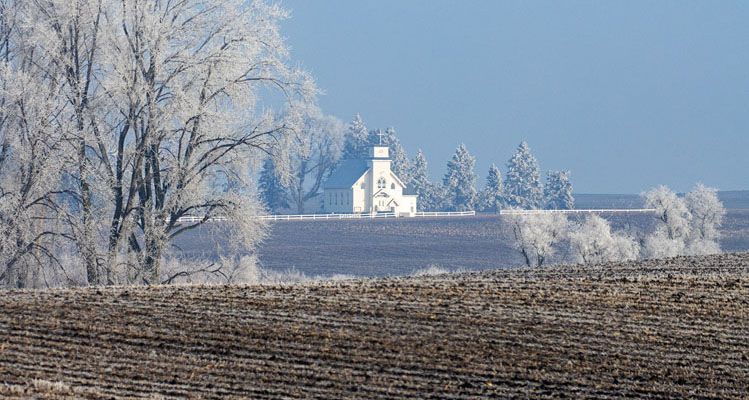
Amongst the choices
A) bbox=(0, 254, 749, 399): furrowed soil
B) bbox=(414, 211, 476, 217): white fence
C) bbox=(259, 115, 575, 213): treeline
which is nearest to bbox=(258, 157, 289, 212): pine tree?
bbox=(259, 115, 575, 213): treeline

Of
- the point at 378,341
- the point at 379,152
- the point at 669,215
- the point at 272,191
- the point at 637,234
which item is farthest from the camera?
the point at 379,152

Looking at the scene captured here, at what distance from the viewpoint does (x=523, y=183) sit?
14088 centimetres

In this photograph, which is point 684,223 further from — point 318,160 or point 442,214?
point 318,160

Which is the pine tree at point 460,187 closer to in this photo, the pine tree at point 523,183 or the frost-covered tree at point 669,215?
the pine tree at point 523,183

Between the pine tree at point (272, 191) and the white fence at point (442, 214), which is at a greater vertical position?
the pine tree at point (272, 191)

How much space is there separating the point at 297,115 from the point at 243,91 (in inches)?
80.3

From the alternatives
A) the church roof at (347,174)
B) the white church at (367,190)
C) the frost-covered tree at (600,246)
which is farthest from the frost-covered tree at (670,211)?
the church roof at (347,174)

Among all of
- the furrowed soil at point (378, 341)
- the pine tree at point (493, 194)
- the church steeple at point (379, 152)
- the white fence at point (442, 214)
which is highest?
the church steeple at point (379, 152)

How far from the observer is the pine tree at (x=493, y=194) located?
137 meters

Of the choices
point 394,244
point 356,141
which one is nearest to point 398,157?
point 356,141

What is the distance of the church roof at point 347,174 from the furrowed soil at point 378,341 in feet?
325

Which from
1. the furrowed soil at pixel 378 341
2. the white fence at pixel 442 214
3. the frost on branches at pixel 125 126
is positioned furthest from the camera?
the white fence at pixel 442 214

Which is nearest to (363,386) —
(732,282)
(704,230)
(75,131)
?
(732,282)

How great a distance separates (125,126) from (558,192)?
360 ft
